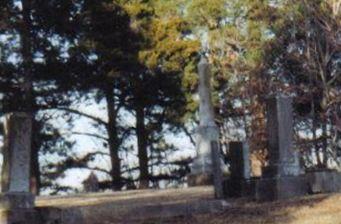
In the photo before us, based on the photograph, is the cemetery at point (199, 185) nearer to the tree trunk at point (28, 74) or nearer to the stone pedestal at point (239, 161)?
the stone pedestal at point (239, 161)

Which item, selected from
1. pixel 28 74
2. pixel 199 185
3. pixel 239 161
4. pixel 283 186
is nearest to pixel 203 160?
pixel 199 185

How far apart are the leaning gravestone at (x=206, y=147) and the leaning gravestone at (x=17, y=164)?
515 cm

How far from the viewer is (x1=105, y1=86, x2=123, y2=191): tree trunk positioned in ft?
85.6

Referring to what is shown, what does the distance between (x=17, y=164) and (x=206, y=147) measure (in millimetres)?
7936

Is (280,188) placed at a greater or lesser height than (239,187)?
lesser

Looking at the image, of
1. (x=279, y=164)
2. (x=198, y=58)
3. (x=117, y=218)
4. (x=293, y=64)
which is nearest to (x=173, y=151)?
(x=198, y=58)

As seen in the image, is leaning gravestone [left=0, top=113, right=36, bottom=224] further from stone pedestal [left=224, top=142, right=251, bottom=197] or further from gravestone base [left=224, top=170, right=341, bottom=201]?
stone pedestal [left=224, top=142, right=251, bottom=197]

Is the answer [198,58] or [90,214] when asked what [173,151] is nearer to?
[198,58]

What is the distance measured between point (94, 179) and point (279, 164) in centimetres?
1044

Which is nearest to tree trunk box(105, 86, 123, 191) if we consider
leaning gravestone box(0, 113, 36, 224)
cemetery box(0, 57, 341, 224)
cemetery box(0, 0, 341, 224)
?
cemetery box(0, 0, 341, 224)

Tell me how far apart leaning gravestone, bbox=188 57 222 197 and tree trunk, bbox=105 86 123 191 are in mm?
7732

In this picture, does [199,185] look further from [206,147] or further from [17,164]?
[17,164]

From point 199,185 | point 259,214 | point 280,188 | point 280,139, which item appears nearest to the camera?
point 259,214

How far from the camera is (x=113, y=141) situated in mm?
26953
